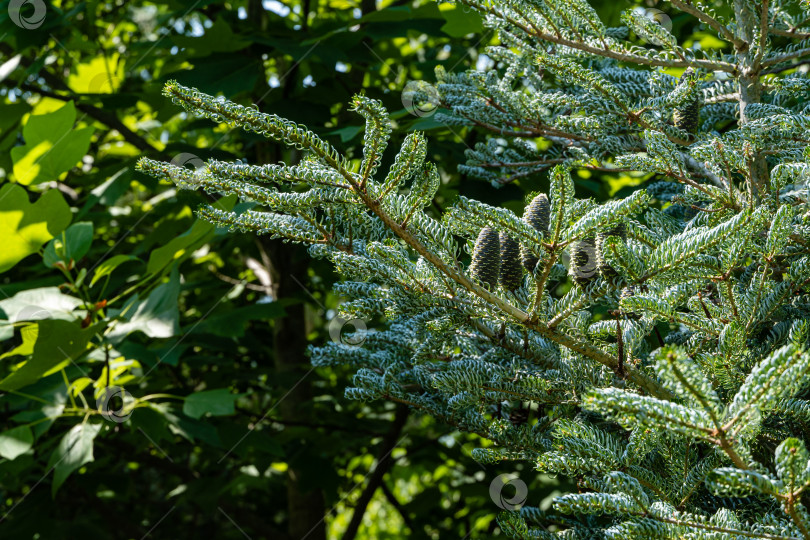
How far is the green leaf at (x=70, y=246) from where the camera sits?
1.70 metres

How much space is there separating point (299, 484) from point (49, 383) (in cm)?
89

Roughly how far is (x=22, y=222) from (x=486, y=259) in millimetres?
1098

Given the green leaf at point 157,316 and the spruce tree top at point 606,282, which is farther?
the green leaf at point 157,316

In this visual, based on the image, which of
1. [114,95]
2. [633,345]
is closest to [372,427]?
[114,95]

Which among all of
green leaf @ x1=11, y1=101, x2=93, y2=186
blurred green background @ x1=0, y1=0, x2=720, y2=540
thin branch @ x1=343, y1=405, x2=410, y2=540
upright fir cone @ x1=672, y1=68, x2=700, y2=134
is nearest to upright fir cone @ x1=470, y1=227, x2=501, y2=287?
blurred green background @ x1=0, y1=0, x2=720, y2=540

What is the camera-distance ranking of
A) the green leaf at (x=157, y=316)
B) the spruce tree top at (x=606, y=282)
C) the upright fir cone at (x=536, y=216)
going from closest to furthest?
1. the spruce tree top at (x=606, y=282)
2. the upright fir cone at (x=536, y=216)
3. the green leaf at (x=157, y=316)

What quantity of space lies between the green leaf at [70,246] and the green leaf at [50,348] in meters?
0.22

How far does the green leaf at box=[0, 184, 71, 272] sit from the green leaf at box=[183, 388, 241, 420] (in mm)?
474

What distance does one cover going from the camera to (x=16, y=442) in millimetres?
1638

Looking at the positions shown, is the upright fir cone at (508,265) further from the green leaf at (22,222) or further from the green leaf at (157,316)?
the green leaf at (22,222)

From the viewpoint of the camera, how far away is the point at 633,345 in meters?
1.00

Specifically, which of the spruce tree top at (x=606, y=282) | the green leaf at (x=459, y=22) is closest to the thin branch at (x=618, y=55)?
the spruce tree top at (x=606, y=282)

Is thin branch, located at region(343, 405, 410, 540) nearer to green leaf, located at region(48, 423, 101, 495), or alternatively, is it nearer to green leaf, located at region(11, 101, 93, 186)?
green leaf, located at region(48, 423, 101, 495)

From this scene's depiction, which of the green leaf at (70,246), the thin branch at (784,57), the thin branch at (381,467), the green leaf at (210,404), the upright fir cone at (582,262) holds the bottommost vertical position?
the thin branch at (381,467)
